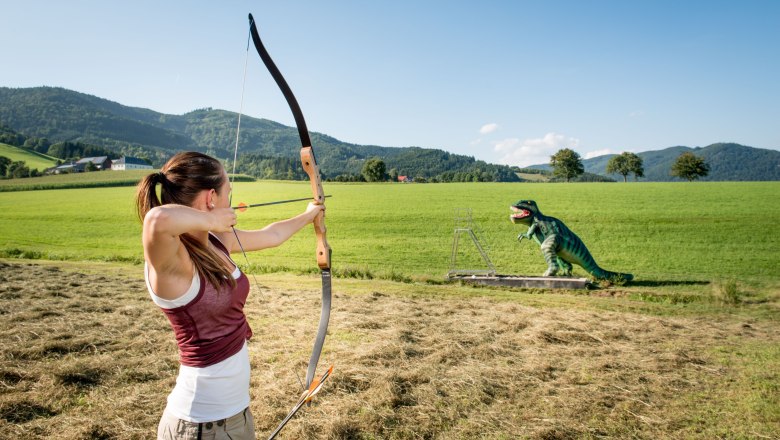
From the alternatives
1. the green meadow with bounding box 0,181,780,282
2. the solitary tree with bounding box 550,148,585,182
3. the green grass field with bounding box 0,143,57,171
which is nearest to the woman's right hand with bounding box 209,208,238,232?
the green meadow with bounding box 0,181,780,282

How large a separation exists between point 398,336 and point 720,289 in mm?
8180

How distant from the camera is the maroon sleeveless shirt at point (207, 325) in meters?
1.61

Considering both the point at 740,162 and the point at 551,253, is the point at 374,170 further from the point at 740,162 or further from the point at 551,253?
the point at 740,162

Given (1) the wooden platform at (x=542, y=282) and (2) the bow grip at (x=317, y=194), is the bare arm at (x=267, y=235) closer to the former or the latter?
(2) the bow grip at (x=317, y=194)

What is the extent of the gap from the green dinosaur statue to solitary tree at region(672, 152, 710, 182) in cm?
5575

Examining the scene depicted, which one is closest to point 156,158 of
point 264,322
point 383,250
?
point 383,250

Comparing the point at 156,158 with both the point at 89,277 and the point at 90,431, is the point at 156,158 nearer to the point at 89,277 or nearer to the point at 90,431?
the point at 89,277

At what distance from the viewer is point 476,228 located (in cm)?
2233

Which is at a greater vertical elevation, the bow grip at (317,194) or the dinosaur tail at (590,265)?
the bow grip at (317,194)

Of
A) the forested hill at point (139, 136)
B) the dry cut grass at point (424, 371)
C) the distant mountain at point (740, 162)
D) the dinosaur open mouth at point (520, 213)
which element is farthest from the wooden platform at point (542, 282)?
the distant mountain at point (740, 162)

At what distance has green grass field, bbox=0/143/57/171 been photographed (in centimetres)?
5934

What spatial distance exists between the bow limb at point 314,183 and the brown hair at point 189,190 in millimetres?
1058

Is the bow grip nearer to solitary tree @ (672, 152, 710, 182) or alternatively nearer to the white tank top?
the white tank top

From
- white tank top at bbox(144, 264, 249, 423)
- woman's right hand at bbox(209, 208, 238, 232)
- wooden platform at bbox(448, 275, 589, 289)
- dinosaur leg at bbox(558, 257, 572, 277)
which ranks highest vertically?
woman's right hand at bbox(209, 208, 238, 232)
